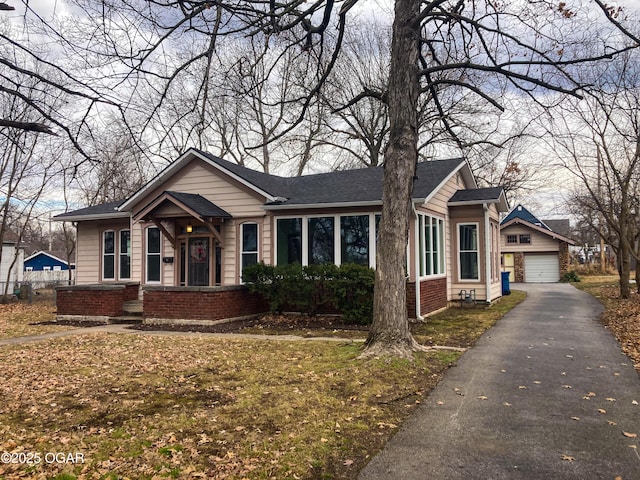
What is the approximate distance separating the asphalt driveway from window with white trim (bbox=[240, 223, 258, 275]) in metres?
7.41

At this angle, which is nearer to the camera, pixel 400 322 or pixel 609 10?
pixel 609 10

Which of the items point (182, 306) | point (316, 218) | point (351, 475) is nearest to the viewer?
point (351, 475)

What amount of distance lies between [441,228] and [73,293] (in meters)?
11.4

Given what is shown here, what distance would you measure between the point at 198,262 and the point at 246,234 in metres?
1.82

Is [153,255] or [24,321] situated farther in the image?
[153,255]

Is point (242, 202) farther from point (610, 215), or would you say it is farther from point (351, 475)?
point (610, 215)

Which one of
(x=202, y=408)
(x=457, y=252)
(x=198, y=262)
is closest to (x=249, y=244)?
(x=198, y=262)

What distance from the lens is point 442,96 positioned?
17.7 meters

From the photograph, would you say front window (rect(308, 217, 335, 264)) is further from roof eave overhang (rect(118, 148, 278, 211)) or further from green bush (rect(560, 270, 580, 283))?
green bush (rect(560, 270, 580, 283))

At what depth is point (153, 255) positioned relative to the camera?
15047mm

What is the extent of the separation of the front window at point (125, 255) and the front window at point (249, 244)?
4.65 metres

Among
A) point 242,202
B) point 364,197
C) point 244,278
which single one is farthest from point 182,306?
point 364,197

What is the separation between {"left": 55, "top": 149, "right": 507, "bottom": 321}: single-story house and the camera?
12703 mm

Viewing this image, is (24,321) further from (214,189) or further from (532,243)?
(532,243)
